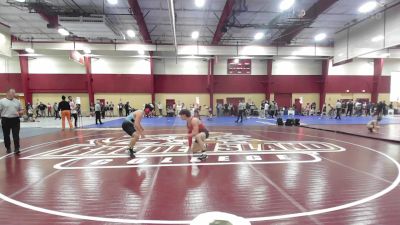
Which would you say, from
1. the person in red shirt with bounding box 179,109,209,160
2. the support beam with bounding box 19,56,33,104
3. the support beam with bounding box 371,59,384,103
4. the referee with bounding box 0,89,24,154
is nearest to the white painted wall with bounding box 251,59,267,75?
the support beam with bounding box 371,59,384,103

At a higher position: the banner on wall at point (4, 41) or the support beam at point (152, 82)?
the banner on wall at point (4, 41)

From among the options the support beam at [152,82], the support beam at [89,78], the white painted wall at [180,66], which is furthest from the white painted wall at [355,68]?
the support beam at [89,78]

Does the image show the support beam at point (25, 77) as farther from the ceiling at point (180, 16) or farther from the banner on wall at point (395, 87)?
the banner on wall at point (395, 87)

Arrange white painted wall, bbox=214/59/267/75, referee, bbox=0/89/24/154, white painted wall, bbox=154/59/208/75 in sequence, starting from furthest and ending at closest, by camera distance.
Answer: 1. white painted wall, bbox=214/59/267/75
2. white painted wall, bbox=154/59/208/75
3. referee, bbox=0/89/24/154

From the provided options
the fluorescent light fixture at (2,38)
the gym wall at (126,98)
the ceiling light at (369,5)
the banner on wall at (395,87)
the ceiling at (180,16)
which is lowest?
the gym wall at (126,98)

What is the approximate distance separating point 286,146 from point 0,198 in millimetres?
7165

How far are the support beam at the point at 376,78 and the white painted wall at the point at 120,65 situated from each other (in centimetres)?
2456

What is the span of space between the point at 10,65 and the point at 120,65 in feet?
37.0

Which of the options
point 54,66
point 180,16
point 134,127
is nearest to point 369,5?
point 180,16

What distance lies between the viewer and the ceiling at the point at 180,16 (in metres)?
16.0

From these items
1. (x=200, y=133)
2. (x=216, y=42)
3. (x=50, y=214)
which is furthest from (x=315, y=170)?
(x=216, y=42)

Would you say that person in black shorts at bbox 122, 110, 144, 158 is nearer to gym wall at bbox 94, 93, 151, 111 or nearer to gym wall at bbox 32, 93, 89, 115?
gym wall at bbox 94, 93, 151, 111

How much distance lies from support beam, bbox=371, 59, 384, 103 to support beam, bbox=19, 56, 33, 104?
36.7 meters

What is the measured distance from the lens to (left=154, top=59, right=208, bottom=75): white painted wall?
2973 centimetres
